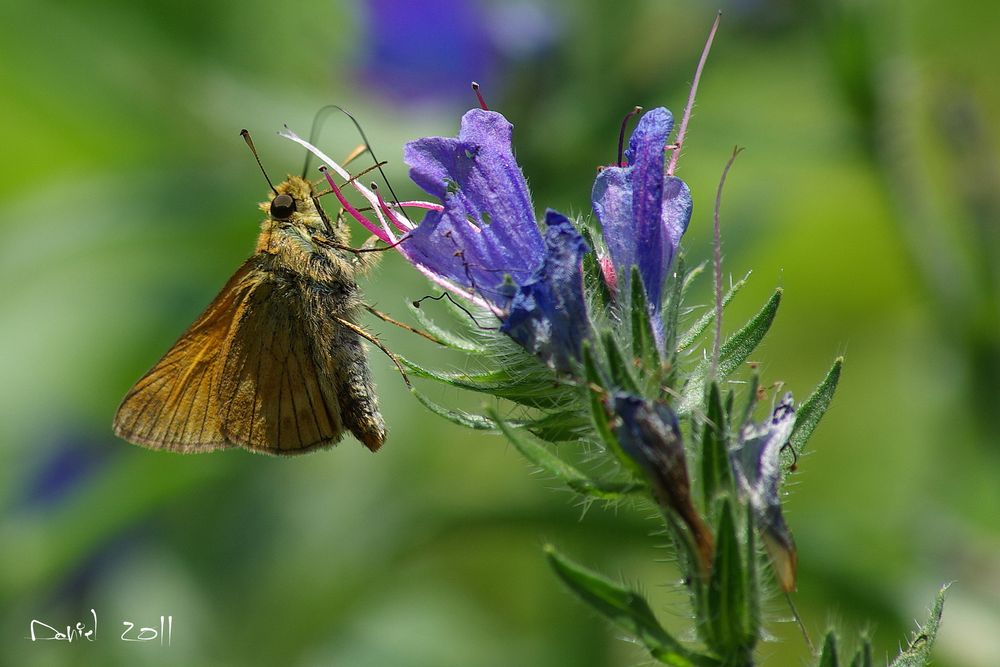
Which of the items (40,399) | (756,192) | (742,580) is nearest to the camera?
(742,580)

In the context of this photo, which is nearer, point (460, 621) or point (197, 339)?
point (197, 339)

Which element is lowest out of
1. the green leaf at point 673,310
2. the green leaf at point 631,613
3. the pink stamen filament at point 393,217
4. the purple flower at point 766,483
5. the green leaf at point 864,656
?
the green leaf at point 864,656

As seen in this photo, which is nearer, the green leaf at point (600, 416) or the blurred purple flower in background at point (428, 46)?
the green leaf at point (600, 416)

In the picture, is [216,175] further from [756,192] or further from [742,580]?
[742,580]

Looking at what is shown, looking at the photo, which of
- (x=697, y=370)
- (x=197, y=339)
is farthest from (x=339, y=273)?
(x=697, y=370)

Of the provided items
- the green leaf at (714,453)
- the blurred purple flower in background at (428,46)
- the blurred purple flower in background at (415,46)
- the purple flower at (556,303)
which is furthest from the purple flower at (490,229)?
the blurred purple flower in background at (415,46)

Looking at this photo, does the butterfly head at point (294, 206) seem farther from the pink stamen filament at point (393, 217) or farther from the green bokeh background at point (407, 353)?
the green bokeh background at point (407, 353)

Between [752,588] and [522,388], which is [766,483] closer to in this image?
[752,588]

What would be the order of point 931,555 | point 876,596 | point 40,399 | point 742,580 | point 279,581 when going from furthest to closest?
point 40,399 → point 279,581 → point 931,555 → point 876,596 → point 742,580
